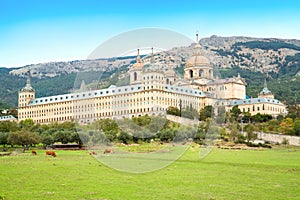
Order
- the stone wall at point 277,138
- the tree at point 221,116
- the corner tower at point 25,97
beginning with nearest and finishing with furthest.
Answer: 1. the tree at point 221,116
2. the stone wall at point 277,138
3. the corner tower at point 25,97

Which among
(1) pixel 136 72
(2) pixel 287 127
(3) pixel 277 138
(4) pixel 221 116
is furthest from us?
(2) pixel 287 127

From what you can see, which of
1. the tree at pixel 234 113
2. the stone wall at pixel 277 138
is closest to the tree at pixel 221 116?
the stone wall at pixel 277 138

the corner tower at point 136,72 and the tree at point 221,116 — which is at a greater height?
the corner tower at point 136,72

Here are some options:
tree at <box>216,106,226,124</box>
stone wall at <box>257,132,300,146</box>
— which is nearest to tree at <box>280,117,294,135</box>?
stone wall at <box>257,132,300,146</box>

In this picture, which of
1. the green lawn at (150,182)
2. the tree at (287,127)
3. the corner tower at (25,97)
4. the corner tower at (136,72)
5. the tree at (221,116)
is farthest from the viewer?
the corner tower at (25,97)

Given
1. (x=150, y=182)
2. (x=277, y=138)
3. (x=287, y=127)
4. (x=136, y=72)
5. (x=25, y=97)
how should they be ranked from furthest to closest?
(x=25, y=97)
(x=287, y=127)
(x=277, y=138)
(x=136, y=72)
(x=150, y=182)

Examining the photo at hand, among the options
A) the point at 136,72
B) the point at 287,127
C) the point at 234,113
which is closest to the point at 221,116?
the point at 136,72

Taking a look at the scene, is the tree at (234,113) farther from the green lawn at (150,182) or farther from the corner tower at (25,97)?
the corner tower at (25,97)

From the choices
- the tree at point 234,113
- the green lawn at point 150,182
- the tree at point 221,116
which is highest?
the tree at point 221,116

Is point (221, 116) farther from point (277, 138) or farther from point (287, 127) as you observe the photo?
point (287, 127)
